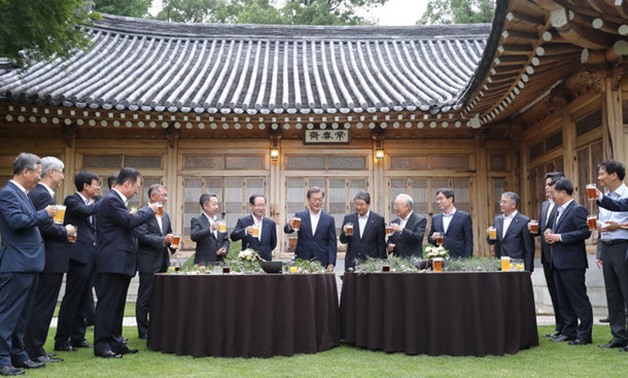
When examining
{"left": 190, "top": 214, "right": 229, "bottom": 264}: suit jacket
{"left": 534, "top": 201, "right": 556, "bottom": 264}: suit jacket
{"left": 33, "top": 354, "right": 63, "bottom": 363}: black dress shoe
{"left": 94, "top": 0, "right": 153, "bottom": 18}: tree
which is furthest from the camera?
{"left": 94, "top": 0, "right": 153, "bottom": 18}: tree

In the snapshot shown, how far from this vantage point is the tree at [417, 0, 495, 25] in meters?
24.7

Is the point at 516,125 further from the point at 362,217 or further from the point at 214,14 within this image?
the point at 214,14

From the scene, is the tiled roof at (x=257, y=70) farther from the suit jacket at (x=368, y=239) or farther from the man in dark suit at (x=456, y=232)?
the suit jacket at (x=368, y=239)

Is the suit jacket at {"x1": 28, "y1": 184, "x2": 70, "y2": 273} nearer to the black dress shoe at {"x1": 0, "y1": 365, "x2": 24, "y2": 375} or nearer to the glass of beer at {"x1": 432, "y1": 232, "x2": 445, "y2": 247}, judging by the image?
the black dress shoe at {"x1": 0, "y1": 365, "x2": 24, "y2": 375}

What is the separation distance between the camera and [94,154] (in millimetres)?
11641

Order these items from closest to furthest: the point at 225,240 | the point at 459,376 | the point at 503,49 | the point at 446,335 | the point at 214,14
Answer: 1. the point at 459,376
2. the point at 446,335
3. the point at 503,49
4. the point at 225,240
5. the point at 214,14

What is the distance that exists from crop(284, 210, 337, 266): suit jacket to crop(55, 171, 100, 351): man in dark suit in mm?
2607

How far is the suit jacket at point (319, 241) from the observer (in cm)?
771

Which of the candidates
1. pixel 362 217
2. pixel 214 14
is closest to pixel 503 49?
pixel 362 217

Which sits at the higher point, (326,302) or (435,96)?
(435,96)

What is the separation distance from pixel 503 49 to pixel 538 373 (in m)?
4.20

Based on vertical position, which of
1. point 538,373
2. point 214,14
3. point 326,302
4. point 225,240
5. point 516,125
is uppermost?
point 214,14

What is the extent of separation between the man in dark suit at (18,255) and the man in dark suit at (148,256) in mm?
1668

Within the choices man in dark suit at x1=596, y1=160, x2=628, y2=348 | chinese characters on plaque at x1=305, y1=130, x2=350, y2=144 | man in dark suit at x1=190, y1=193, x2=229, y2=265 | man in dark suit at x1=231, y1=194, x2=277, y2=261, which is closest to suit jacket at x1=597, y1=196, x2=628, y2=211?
man in dark suit at x1=596, y1=160, x2=628, y2=348
